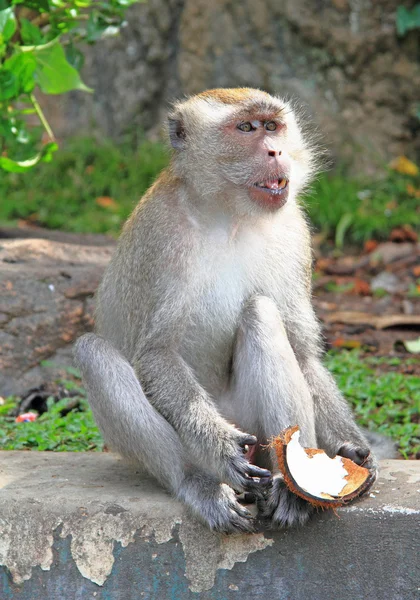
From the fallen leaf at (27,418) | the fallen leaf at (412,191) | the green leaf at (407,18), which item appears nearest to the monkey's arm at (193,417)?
the fallen leaf at (27,418)

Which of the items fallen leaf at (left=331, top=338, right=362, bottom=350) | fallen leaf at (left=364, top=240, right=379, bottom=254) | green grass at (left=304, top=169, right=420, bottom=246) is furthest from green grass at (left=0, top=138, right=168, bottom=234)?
fallen leaf at (left=331, top=338, right=362, bottom=350)

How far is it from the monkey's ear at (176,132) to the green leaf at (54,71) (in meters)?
1.09

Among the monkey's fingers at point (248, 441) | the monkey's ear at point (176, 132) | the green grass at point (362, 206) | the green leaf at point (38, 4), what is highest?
the green leaf at point (38, 4)

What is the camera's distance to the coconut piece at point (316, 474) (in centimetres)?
339

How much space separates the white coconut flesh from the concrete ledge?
10 centimetres

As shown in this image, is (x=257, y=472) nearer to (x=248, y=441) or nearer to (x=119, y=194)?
A: (x=248, y=441)

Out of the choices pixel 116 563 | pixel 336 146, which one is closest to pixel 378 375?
pixel 116 563

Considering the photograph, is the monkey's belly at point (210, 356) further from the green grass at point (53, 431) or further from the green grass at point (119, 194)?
the green grass at point (119, 194)

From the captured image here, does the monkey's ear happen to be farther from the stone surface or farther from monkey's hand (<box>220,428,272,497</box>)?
the stone surface

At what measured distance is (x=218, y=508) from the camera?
3.44 m

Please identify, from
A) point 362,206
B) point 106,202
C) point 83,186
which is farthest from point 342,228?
point 83,186

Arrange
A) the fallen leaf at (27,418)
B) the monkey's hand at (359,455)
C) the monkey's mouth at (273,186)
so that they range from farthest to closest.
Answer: the fallen leaf at (27,418) → the monkey's mouth at (273,186) → the monkey's hand at (359,455)

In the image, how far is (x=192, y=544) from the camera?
349 cm

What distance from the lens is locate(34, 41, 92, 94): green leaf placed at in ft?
16.8
